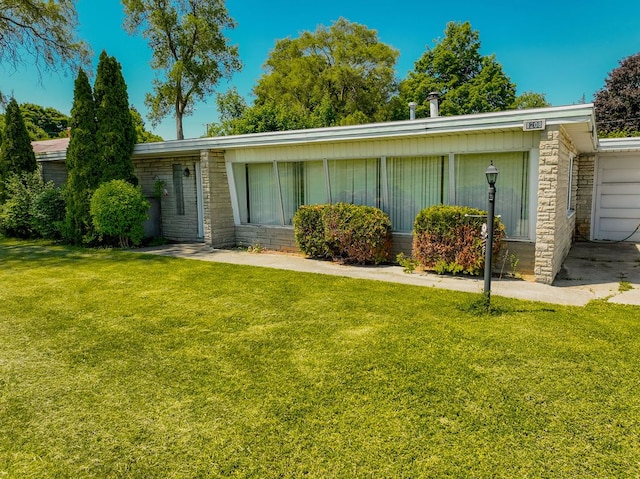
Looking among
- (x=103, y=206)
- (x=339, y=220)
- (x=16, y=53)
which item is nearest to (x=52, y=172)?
(x=16, y=53)

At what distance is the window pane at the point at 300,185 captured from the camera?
9.73m

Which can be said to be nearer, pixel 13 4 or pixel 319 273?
pixel 319 273

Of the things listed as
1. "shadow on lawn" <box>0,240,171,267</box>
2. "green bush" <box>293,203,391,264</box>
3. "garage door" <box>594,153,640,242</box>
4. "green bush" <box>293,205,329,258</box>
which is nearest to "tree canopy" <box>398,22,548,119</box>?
"garage door" <box>594,153,640,242</box>

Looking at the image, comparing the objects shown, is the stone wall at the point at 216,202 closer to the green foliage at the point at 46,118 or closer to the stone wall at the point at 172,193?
the stone wall at the point at 172,193

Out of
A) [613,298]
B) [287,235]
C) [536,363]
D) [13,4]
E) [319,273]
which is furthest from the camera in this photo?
[13,4]

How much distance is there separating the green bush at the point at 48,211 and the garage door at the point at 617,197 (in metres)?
15.2

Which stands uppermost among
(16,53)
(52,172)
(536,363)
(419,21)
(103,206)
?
(419,21)

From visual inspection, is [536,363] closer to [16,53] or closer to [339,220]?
[339,220]

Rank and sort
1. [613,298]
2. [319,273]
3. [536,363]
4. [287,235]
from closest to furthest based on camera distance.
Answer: [536,363]
[613,298]
[319,273]
[287,235]

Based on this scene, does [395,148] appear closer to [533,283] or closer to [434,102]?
[434,102]

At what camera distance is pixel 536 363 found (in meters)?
4.06

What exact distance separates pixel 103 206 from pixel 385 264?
6.85m

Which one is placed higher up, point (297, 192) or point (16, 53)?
point (16, 53)

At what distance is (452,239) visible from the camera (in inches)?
292
